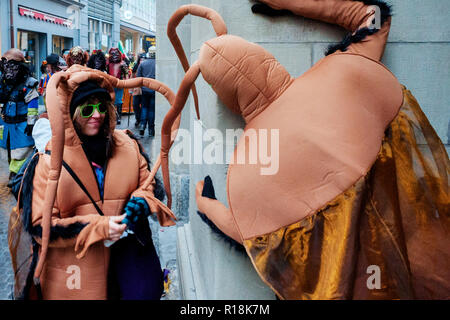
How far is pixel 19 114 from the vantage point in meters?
6.04

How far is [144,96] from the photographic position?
31.1ft

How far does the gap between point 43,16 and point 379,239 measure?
705 inches

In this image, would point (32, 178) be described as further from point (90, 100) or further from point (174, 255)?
point (174, 255)

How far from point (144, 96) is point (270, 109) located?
8.07 m

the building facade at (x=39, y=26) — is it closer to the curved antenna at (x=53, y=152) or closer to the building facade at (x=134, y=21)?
the building facade at (x=134, y=21)

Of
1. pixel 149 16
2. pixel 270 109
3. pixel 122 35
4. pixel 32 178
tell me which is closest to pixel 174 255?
pixel 32 178

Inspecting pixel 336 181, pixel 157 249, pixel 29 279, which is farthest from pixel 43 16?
pixel 336 181

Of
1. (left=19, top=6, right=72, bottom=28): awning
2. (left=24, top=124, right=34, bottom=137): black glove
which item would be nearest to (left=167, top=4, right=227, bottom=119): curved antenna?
(left=24, top=124, right=34, bottom=137): black glove

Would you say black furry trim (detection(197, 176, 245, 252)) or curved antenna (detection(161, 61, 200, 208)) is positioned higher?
curved antenna (detection(161, 61, 200, 208))

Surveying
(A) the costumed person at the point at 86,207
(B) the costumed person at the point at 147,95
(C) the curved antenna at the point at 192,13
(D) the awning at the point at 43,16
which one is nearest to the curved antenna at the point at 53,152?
(A) the costumed person at the point at 86,207

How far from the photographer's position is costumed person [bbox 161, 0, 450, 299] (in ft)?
5.27

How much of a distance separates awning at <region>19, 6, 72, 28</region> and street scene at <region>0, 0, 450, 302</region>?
14504 mm

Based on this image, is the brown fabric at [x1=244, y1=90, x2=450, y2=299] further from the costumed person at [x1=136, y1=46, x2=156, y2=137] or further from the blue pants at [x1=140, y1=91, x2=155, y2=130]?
the blue pants at [x1=140, y1=91, x2=155, y2=130]

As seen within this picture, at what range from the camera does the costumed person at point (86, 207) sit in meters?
2.16
